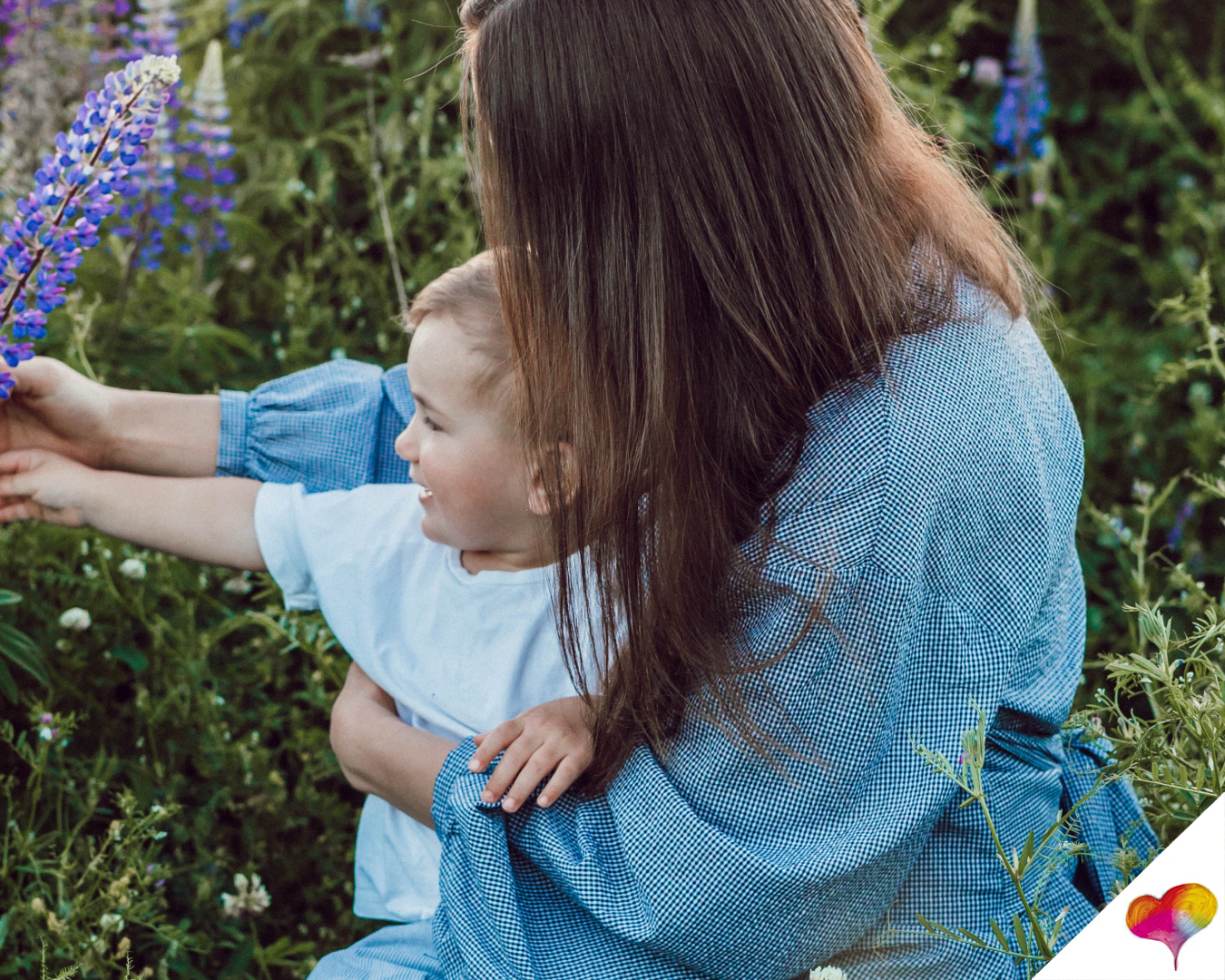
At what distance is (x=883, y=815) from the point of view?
1268mm

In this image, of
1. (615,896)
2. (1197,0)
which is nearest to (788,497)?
(615,896)

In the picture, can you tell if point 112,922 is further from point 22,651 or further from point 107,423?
point 107,423

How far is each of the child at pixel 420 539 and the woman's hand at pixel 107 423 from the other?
0.17ft

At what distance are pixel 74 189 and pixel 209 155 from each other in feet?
3.22

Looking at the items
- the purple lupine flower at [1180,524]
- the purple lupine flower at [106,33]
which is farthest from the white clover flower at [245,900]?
the purple lupine flower at [1180,524]

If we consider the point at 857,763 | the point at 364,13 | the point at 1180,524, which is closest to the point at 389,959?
the point at 857,763

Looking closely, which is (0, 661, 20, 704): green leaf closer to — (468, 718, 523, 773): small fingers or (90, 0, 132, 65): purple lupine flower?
(468, 718, 523, 773): small fingers

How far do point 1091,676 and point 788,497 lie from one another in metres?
1.42

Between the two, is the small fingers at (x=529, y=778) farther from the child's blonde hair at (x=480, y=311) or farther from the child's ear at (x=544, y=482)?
the child's blonde hair at (x=480, y=311)

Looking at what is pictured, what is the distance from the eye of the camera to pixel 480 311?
5.11 feet

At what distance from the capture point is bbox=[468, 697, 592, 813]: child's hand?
4.31 feet

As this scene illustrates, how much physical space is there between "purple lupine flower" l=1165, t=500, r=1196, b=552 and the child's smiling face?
5.12 ft

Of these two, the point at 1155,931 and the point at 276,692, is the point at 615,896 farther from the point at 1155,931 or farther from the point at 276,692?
the point at 276,692

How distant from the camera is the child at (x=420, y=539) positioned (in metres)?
1.56
